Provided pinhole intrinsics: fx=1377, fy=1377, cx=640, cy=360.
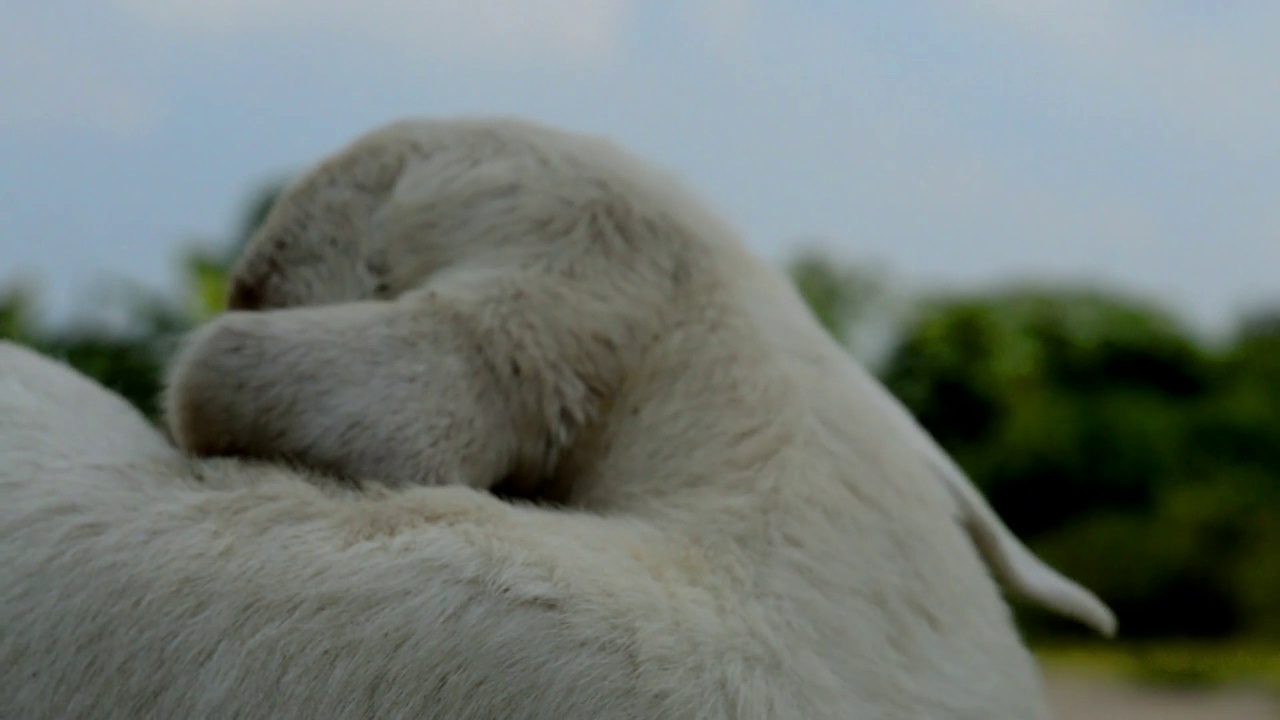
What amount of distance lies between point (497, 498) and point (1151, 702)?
567 cm

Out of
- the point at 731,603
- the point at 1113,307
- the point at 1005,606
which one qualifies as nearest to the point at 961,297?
the point at 1113,307

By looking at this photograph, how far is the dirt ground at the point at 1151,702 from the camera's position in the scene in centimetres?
613

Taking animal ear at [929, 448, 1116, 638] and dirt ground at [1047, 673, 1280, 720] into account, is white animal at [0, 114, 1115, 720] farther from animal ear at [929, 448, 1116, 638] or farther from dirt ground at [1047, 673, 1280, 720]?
dirt ground at [1047, 673, 1280, 720]

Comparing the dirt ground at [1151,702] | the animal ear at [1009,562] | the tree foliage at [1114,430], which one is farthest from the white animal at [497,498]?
the tree foliage at [1114,430]

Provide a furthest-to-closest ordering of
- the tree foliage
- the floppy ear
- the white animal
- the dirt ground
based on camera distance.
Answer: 1. the tree foliage
2. the dirt ground
3. the floppy ear
4. the white animal

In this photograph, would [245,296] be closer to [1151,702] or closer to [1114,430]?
[1151,702]

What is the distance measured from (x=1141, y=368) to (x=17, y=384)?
9805mm

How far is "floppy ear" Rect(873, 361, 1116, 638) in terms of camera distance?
206cm

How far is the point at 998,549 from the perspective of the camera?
2105 millimetres

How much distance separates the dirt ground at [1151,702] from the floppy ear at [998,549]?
3.97 metres

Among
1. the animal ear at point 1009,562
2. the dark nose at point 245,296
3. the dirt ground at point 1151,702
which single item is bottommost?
the dirt ground at point 1151,702

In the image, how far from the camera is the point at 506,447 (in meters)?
1.74

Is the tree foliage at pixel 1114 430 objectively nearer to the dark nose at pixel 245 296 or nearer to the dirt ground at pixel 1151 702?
the dirt ground at pixel 1151 702

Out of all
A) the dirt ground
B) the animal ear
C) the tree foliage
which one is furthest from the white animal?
the tree foliage
